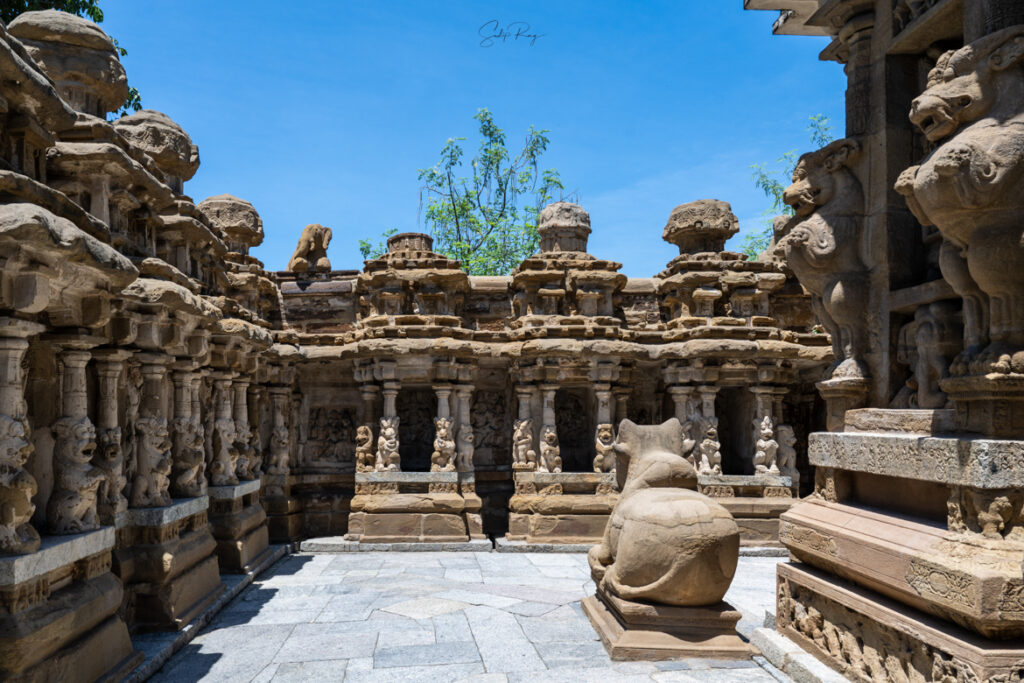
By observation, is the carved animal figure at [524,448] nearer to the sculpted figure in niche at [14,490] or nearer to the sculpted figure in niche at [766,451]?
the sculpted figure in niche at [766,451]

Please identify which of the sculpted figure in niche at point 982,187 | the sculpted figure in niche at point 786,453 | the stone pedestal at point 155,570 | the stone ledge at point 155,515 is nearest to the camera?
the sculpted figure in niche at point 982,187

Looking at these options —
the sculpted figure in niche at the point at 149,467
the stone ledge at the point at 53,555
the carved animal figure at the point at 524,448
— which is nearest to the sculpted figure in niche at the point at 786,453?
Result: the carved animal figure at the point at 524,448

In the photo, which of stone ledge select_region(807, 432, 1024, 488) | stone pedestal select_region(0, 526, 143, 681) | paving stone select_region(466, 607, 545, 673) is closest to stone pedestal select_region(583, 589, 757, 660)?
paving stone select_region(466, 607, 545, 673)

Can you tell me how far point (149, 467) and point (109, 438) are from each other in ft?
2.63

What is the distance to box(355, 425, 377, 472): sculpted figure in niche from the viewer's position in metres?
10.7

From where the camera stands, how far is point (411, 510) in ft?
33.9

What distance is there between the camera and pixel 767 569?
361 inches

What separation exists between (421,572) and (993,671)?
261 inches

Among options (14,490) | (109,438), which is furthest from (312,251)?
(14,490)

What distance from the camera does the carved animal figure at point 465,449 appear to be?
10.7 meters

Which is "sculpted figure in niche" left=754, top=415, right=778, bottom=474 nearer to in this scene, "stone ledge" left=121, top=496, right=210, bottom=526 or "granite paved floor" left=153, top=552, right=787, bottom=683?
"granite paved floor" left=153, top=552, right=787, bottom=683

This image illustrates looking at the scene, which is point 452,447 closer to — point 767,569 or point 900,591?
point 767,569

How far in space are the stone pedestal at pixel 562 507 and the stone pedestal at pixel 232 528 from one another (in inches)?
A: 147

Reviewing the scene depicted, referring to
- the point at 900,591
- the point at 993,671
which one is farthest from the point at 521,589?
the point at 993,671
